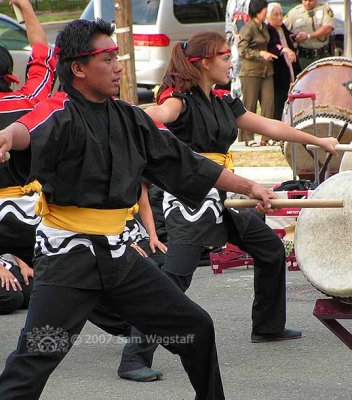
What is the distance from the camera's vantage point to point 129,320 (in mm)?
4203

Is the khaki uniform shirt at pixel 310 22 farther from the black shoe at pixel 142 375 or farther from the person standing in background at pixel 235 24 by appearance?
the black shoe at pixel 142 375

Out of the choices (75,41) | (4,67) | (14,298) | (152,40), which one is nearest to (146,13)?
(152,40)

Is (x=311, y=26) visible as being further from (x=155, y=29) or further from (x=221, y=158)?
(x=221, y=158)

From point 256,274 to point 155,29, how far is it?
406 inches

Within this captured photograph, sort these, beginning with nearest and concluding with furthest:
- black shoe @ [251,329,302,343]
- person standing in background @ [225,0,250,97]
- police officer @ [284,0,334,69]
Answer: black shoe @ [251,329,302,343] < person standing in background @ [225,0,250,97] < police officer @ [284,0,334,69]

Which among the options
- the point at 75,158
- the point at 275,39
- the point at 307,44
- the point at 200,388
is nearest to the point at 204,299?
the point at 200,388

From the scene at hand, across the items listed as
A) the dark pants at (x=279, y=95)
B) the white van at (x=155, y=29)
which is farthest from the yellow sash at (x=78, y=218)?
the white van at (x=155, y=29)

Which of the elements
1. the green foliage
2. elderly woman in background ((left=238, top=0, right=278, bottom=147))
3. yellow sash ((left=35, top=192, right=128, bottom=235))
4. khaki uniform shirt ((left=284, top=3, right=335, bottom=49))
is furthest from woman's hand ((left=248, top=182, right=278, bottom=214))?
the green foliage

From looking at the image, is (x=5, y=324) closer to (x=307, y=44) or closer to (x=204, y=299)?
(x=204, y=299)

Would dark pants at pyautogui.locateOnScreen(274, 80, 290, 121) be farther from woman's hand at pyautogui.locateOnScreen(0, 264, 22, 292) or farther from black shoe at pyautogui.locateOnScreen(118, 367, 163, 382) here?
black shoe at pyautogui.locateOnScreen(118, 367, 163, 382)

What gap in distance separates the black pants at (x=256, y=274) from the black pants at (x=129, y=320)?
98cm

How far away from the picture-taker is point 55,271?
13.3ft

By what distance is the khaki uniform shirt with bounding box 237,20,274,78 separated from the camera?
41.0 feet

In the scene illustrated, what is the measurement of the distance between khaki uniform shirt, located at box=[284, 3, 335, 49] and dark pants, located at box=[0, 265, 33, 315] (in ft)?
25.6
